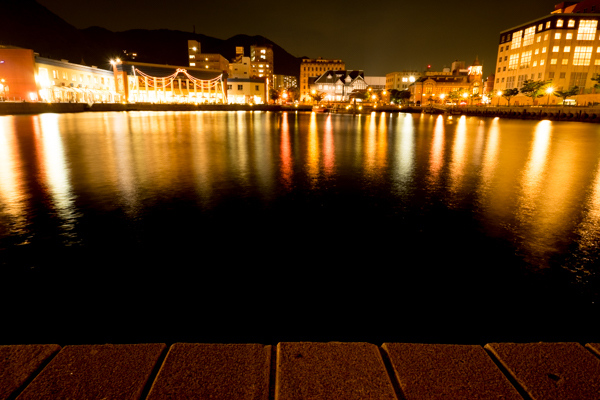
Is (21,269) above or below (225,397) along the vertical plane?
below

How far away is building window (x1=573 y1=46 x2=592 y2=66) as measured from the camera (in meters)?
86.7

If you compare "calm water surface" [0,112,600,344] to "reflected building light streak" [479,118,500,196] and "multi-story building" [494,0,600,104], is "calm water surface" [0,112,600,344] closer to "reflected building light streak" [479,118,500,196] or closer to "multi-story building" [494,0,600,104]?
"reflected building light streak" [479,118,500,196]

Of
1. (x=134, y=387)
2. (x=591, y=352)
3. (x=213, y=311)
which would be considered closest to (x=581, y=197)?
(x=591, y=352)

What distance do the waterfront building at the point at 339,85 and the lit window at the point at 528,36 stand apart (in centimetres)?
4819

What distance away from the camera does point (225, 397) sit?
6.32 feet

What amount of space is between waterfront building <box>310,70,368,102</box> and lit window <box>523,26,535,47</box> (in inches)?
1897

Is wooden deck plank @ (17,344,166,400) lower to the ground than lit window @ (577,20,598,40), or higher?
lower

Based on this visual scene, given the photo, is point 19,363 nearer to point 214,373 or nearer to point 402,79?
point 214,373

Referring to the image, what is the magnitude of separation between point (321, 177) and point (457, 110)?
85.2 meters

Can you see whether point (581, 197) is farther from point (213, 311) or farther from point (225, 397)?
point (225, 397)

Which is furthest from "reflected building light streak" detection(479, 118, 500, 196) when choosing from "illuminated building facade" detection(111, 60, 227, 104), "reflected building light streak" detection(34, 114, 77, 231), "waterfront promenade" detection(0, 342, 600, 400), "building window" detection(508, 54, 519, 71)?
"building window" detection(508, 54, 519, 71)

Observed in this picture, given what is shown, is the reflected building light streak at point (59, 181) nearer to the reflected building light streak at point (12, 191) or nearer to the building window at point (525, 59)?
the reflected building light streak at point (12, 191)

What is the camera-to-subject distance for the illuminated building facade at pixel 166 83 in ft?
291

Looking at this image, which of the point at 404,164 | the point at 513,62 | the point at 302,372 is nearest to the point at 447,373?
the point at 302,372
